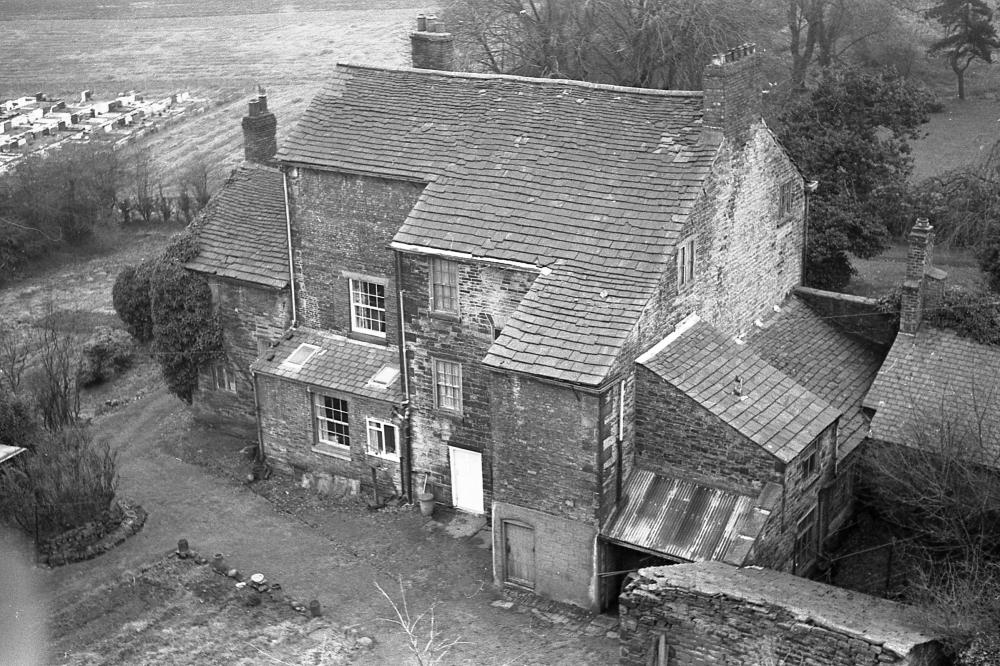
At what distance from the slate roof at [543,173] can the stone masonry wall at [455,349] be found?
762 mm

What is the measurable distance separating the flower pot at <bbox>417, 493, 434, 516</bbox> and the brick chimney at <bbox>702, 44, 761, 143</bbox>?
1108cm

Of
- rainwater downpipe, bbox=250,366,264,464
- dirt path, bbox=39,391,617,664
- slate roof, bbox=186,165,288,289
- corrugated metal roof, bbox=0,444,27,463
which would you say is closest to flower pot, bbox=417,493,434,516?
dirt path, bbox=39,391,617,664

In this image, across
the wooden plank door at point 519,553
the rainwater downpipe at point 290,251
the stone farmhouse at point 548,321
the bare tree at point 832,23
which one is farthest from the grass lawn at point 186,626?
the bare tree at point 832,23

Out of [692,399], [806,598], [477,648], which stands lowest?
[477,648]

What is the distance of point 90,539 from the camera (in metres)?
27.6

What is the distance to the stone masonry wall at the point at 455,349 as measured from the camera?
25891 mm

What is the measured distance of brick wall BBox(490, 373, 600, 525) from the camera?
23.2m

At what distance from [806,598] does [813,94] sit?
2355 cm

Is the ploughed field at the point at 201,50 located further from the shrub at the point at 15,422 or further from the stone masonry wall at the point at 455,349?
the stone masonry wall at the point at 455,349

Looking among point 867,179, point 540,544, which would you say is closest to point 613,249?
point 540,544

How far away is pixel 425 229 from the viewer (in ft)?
86.7

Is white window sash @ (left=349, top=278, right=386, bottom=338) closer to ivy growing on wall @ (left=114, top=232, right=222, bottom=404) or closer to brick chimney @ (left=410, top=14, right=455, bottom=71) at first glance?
ivy growing on wall @ (left=114, top=232, right=222, bottom=404)

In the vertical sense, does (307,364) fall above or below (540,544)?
above

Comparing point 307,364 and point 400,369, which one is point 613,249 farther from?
point 307,364
